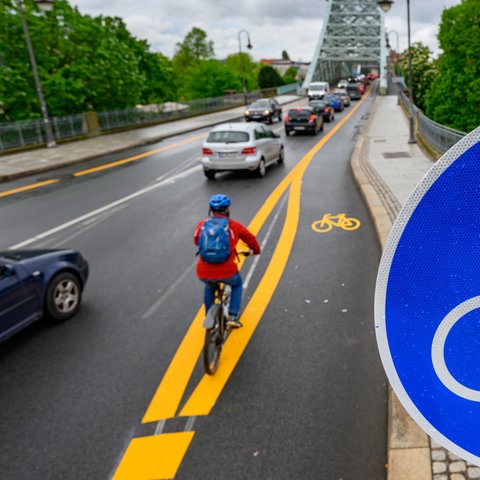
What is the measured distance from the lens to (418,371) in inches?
48.7

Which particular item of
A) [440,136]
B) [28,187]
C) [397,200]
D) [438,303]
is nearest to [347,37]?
[440,136]

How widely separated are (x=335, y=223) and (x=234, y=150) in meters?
6.10

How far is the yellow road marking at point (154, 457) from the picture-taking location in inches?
135

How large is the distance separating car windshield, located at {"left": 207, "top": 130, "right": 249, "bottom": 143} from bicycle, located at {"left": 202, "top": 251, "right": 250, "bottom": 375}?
10.2m

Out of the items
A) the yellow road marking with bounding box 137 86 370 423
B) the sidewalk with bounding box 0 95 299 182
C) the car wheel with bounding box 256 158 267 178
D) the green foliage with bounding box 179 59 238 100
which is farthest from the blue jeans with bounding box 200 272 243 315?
the green foliage with bounding box 179 59 238 100

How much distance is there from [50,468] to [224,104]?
54516 millimetres

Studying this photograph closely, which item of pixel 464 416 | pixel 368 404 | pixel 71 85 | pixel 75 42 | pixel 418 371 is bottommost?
pixel 368 404

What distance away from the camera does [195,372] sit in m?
4.69

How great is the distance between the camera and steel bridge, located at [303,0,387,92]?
372 feet

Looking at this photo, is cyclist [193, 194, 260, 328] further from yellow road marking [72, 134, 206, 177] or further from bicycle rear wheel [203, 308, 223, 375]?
yellow road marking [72, 134, 206, 177]

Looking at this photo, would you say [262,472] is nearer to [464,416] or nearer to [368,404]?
[368,404]

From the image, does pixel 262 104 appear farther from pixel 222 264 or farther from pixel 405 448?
pixel 405 448

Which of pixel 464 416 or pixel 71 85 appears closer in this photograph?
pixel 464 416

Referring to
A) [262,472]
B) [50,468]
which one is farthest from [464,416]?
[50,468]
